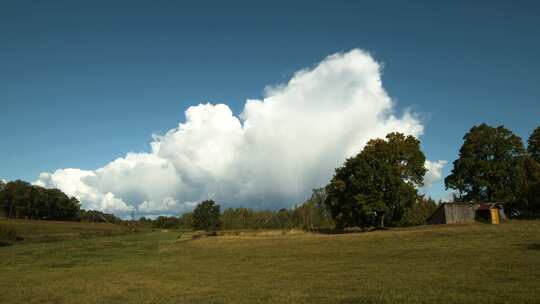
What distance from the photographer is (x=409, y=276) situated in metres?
20.9

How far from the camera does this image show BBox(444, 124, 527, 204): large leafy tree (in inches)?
2965

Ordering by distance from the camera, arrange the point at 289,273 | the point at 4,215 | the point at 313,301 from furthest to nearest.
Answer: the point at 4,215 → the point at 289,273 → the point at 313,301

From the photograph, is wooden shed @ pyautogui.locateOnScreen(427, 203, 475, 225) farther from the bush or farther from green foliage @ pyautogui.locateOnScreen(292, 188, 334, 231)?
the bush

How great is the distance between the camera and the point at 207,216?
139 metres

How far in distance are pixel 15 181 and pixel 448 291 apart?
193551 millimetres

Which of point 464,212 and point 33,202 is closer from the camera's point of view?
point 464,212

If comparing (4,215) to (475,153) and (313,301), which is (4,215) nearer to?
(475,153)

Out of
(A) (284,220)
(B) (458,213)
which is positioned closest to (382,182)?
(B) (458,213)

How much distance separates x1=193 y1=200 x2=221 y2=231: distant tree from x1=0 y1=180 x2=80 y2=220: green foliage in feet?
256

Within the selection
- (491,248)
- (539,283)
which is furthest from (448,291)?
(491,248)

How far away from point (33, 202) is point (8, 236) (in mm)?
92728

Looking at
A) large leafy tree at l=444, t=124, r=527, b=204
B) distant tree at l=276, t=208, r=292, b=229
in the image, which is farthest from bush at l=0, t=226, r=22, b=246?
large leafy tree at l=444, t=124, r=527, b=204

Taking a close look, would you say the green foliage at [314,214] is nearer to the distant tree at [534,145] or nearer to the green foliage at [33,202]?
the distant tree at [534,145]

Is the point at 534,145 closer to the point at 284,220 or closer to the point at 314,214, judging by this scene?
the point at 314,214
